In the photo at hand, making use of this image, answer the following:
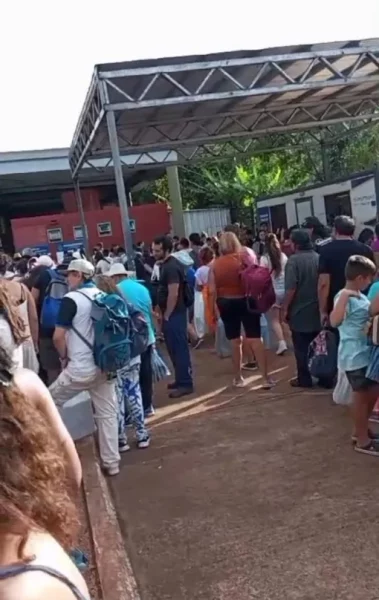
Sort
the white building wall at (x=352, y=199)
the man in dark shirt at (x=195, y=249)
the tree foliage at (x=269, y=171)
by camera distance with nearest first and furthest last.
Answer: the man in dark shirt at (x=195, y=249) < the white building wall at (x=352, y=199) < the tree foliage at (x=269, y=171)

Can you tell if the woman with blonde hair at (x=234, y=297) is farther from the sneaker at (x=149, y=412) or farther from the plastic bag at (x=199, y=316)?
the plastic bag at (x=199, y=316)

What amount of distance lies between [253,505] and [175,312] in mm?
3175

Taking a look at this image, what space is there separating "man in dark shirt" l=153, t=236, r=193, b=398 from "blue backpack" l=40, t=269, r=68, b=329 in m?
1.20

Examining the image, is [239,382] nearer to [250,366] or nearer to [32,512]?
[250,366]

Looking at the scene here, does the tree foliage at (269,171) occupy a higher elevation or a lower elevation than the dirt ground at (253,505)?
higher

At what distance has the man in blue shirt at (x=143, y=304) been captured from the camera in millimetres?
6125

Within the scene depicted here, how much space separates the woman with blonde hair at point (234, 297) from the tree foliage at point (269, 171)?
1711 centimetres

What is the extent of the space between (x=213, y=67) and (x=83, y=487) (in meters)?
5.19

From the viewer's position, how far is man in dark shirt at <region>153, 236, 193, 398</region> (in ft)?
23.9

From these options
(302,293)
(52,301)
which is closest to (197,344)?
(302,293)

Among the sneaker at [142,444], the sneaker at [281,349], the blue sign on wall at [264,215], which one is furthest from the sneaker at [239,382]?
the blue sign on wall at [264,215]

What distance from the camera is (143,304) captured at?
6168mm

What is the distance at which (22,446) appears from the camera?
121 cm

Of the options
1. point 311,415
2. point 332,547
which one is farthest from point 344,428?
point 332,547
